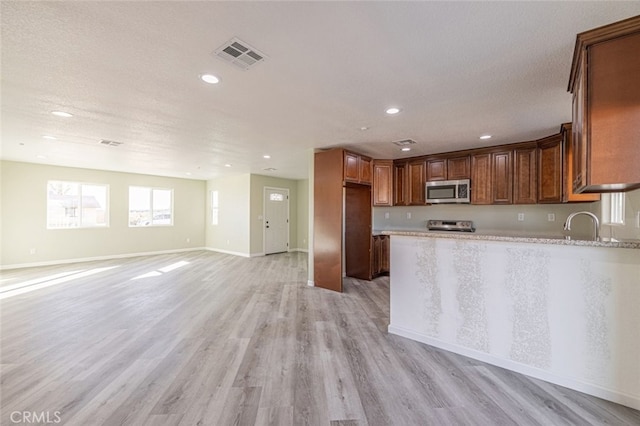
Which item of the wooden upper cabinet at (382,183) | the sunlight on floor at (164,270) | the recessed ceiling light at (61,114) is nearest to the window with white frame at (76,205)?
the sunlight on floor at (164,270)

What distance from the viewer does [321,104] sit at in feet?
9.11

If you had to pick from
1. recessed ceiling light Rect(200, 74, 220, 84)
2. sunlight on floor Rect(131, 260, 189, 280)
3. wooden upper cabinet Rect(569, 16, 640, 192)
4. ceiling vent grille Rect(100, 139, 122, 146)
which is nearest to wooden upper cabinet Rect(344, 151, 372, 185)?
recessed ceiling light Rect(200, 74, 220, 84)

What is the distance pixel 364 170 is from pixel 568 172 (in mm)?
2894

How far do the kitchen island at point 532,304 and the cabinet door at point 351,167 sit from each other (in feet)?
6.16

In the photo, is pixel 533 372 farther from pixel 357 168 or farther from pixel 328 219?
pixel 357 168

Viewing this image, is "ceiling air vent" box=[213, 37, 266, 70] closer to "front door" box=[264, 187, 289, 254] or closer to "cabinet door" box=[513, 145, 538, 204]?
"cabinet door" box=[513, 145, 538, 204]

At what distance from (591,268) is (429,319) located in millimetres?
1389

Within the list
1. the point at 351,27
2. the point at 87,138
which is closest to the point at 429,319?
the point at 351,27

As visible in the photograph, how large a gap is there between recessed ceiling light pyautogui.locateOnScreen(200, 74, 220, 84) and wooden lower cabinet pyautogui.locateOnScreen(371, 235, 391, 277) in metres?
4.11

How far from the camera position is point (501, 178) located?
4.57 meters

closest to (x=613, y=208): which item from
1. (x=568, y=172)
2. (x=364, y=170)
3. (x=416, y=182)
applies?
(x=568, y=172)

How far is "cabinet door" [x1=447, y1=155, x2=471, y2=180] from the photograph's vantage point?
16.0 feet

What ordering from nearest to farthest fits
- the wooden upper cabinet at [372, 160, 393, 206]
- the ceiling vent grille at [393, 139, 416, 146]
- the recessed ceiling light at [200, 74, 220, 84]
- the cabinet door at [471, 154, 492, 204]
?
the recessed ceiling light at [200, 74, 220, 84] → the ceiling vent grille at [393, 139, 416, 146] → the cabinet door at [471, 154, 492, 204] → the wooden upper cabinet at [372, 160, 393, 206]

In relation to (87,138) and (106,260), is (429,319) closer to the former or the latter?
(87,138)
